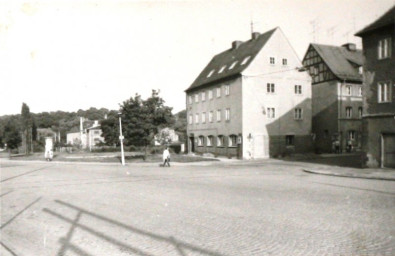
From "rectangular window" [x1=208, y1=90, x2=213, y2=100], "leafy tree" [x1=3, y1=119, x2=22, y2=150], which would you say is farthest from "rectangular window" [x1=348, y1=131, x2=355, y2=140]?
"leafy tree" [x1=3, y1=119, x2=22, y2=150]

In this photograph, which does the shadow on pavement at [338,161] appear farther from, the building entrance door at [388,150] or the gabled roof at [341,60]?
the gabled roof at [341,60]

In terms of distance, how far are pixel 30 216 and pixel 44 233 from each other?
227 centimetres

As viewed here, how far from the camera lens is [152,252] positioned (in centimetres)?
628

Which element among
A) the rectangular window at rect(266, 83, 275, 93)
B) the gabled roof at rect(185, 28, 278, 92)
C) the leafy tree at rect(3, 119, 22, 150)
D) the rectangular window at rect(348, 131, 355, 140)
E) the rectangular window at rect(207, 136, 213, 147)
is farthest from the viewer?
the leafy tree at rect(3, 119, 22, 150)

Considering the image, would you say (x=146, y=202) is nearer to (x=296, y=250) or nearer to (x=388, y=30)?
(x=296, y=250)

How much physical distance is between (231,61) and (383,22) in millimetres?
22496

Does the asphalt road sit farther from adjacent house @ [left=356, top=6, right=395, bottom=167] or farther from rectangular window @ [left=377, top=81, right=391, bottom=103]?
rectangular window @ [left=377, top=81, right=391, bottom=103]

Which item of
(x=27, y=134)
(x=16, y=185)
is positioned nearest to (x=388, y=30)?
(x=16, y=185)

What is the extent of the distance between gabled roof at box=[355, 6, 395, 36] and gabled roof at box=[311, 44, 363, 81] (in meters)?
20.0

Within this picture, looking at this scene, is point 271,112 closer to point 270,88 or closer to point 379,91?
point 270,88

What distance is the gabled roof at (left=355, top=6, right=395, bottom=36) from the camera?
22516 millimetres

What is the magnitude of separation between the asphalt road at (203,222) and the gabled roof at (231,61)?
27.3 meters

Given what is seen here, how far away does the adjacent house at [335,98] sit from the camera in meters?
43.3

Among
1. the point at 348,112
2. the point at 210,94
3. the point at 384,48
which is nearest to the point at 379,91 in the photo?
the point at 384,48
